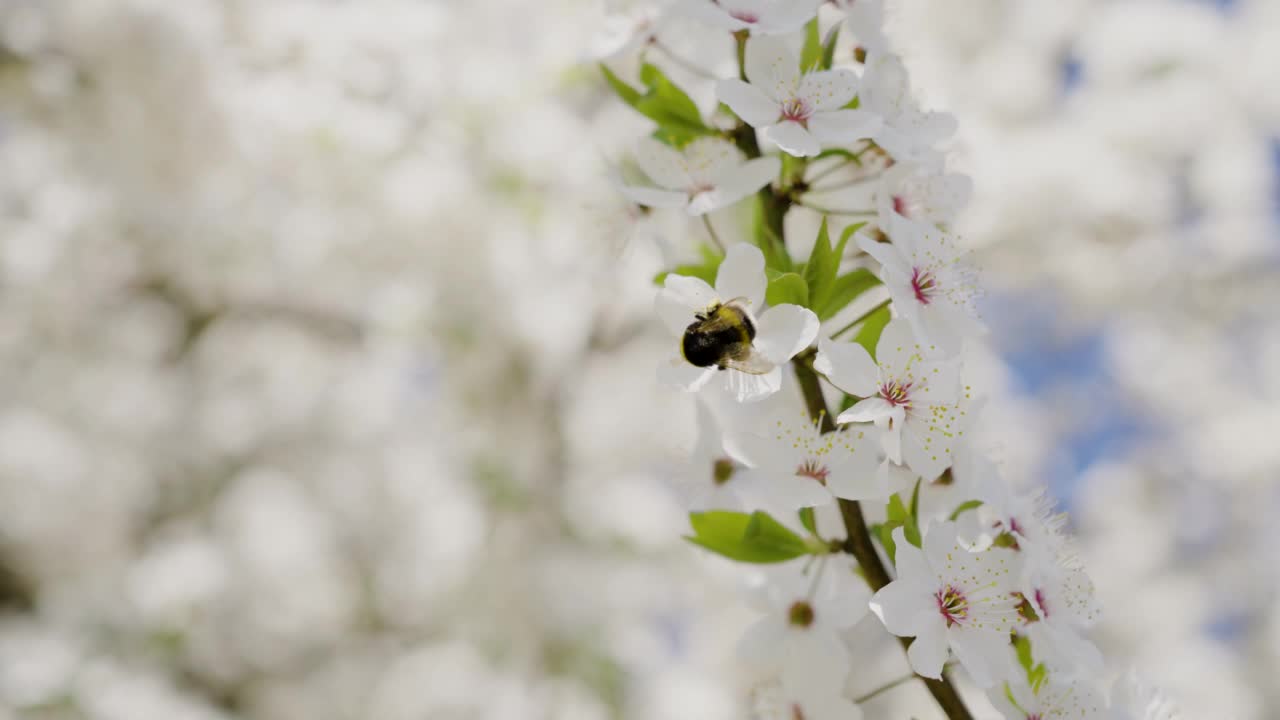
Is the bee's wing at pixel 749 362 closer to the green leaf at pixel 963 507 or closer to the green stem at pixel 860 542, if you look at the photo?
the green stem at pixel 860 542

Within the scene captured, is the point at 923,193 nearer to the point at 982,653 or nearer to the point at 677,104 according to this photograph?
the point at 677,104

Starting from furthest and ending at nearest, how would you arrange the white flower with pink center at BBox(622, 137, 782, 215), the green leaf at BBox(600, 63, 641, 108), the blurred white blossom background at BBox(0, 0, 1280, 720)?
the blurred white blossom background at BBox(0, 0, 1280, 720)
the green leaf at BBox(600, 63, 641, 108)
the white flower with pink center at BBox(622, 137, 782, 215)

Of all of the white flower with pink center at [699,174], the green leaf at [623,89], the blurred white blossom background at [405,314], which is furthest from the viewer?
the blurred white blossom background at [405,314]

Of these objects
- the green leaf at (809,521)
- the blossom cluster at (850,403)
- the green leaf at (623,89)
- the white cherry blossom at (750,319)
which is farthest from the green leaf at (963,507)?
the green leaf at (623,89)

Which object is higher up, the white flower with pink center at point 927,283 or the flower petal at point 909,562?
the white flower with pink center at point 927,283

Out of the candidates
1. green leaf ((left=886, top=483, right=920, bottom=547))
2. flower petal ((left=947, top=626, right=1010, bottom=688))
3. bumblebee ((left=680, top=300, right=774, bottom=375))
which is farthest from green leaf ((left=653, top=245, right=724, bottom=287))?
flower petal ((left=947, top=626, right=1010, bottom=688))

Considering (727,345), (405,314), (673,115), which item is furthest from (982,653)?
(405,314)

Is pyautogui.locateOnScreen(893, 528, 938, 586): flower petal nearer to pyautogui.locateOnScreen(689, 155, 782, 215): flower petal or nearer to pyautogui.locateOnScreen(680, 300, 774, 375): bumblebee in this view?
pyautogui.locateOnScreen(680, 300, 774, 375): bumblebee

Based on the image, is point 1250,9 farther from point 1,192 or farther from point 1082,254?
point 1,192
